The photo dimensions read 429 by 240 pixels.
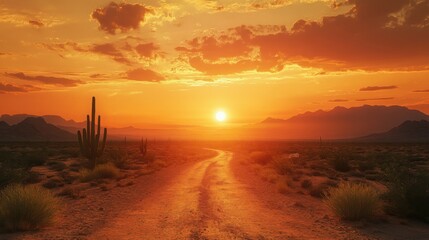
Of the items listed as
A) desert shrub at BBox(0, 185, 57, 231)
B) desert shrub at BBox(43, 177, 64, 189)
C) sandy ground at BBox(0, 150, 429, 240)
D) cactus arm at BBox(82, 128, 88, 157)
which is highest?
cactus arm at BBox(82, 128, 88, 157)

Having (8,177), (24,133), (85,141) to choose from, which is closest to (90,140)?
(85,141)

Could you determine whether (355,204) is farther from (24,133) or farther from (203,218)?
(24,133)

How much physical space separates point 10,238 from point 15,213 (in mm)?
1271

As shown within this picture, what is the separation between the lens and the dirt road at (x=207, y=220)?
11.7 m

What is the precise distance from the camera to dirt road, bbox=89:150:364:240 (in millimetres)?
11664

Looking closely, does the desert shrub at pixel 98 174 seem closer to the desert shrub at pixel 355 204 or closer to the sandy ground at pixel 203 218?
the sandy ground at pixel 203 218

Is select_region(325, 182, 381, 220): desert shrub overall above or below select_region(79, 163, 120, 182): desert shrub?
above

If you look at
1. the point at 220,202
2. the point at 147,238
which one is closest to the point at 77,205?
the point at 220,202

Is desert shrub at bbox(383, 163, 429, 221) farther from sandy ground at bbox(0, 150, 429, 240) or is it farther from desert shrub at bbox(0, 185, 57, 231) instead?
desert shrub at bbox(0, 185, 57, 231)

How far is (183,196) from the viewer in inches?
752

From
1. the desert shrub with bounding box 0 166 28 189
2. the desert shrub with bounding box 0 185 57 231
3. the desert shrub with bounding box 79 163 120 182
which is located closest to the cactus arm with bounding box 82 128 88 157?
the desert shrub with bounding box 79 163 120 182

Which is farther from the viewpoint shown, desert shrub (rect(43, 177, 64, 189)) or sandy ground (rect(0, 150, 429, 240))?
desert shrub (rect(43, 177, 64, 189))

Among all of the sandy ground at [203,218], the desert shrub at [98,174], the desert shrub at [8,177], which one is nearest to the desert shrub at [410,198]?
the sandy ground at [203,218]

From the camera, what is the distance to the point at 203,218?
45.1ft
